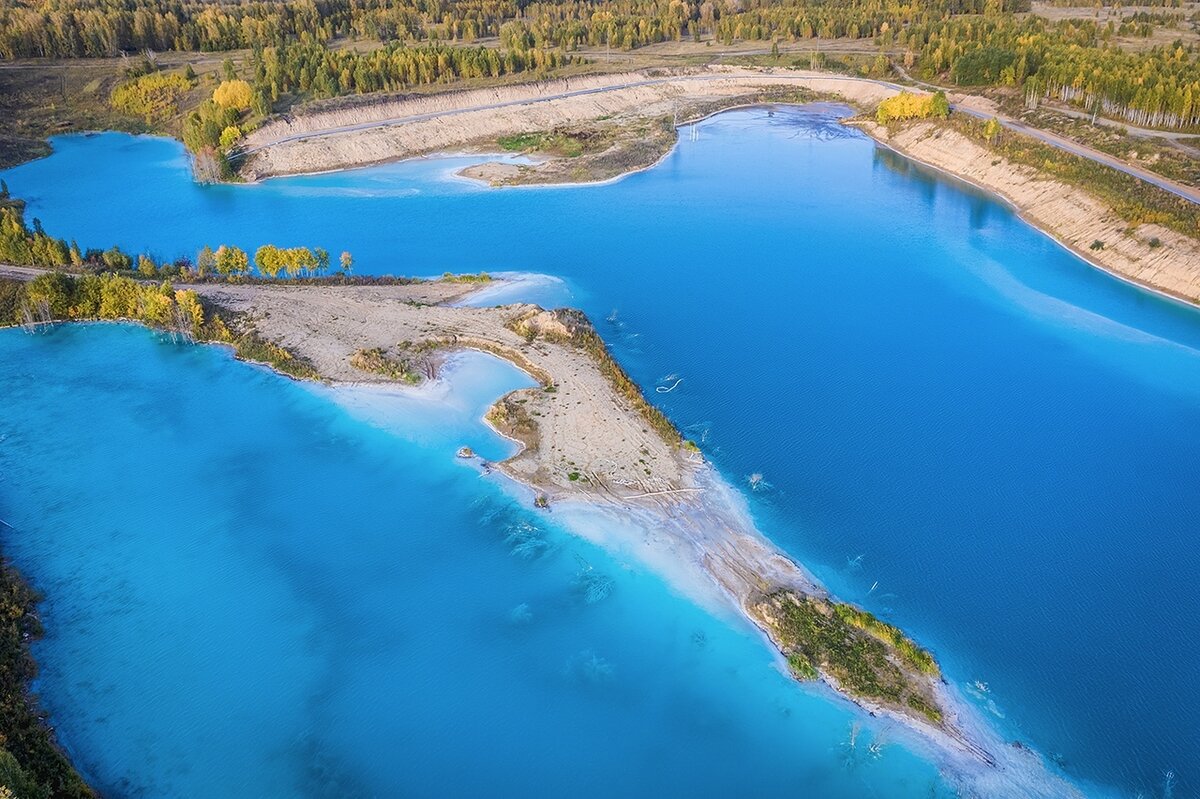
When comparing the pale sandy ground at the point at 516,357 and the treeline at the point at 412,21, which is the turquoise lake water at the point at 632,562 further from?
the treeline at the point at 412,21

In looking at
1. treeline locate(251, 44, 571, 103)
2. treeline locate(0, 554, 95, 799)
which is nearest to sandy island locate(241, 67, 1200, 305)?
treeline locate(251, 44, 571, 103)

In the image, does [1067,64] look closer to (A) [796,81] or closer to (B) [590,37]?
(A) [796,81]

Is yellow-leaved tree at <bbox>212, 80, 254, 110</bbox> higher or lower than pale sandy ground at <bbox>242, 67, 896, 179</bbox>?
higher

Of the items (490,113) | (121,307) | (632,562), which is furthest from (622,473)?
(490,113)

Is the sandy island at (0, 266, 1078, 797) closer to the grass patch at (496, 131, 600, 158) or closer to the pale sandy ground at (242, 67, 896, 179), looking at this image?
the pale sandy ground at (242, 67, 896, 179)

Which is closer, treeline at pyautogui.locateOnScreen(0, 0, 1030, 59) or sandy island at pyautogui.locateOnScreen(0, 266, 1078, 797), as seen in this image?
sandy island at pyautogui.locateOnScreen(0, 266, 1078, 797)

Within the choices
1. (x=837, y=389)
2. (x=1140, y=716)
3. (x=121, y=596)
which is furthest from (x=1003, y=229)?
(x=121, y=596)

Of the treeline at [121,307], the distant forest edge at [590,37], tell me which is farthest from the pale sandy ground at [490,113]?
the treeline at [121,307]
